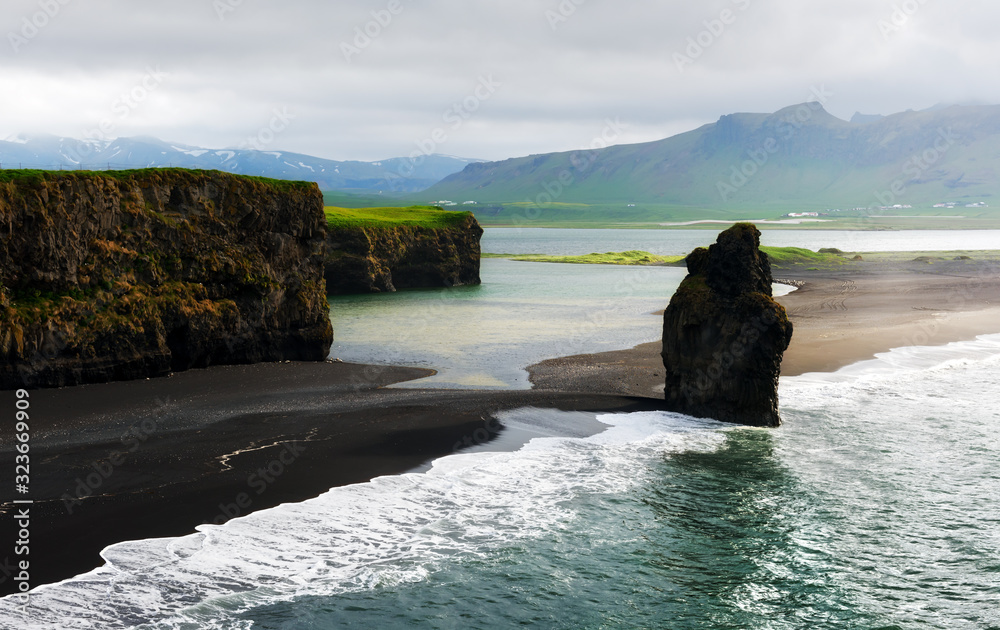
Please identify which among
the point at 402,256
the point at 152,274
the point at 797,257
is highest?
the point at 402,256

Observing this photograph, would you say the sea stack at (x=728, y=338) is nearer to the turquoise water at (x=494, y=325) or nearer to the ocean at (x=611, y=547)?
the ocean at (x=611, y=547)

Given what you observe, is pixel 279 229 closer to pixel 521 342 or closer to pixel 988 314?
pixel 521 342

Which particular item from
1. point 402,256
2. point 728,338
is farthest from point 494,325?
point 402,256

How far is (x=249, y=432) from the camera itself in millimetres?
19438

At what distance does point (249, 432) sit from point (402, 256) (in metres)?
50.2

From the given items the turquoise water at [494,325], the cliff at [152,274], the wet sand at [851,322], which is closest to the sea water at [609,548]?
the wet sand at [851,322]

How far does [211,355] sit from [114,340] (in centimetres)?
409

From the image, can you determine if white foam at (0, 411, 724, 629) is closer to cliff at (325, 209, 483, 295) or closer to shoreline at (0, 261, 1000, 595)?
shoreline at (0, 261, 1000, 595)

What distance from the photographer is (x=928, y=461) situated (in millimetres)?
18219

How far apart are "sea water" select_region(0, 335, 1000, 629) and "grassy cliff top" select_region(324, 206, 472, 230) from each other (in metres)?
49.6

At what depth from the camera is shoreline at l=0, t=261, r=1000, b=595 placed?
14008mm

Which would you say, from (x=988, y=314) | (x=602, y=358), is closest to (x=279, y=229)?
(x=602, y=358)

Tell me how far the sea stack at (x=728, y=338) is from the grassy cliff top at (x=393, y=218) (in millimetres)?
45348

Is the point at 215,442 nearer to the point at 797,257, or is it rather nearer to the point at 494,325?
the point at 494,325
